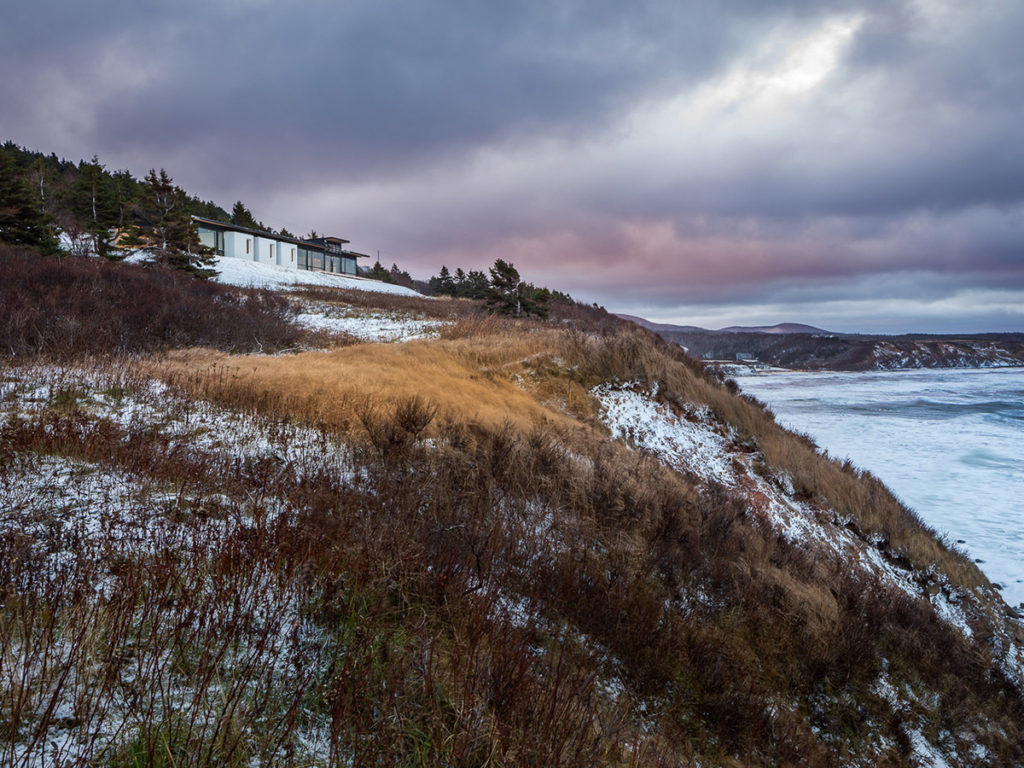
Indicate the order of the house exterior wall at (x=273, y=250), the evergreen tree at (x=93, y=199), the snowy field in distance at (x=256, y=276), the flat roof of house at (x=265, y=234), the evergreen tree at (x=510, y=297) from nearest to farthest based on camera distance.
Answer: the evergreen tree at (x=510, y=297)
the snowy field in distance at (x=256, y=276)
the evergreen tree at (x=93, y=199)
the flat roof of house at (x=265, y=234)
the house exterior wall at (x=273, y=250)

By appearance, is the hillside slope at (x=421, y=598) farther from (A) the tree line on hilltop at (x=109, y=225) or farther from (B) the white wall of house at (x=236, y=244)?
(B) the white wall of house at (x=236, y=244)

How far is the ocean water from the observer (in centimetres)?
1172

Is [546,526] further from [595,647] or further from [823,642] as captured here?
[823,642]


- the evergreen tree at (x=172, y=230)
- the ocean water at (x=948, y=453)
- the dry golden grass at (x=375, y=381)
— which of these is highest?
the evergreen tree at (x=172, y=230)

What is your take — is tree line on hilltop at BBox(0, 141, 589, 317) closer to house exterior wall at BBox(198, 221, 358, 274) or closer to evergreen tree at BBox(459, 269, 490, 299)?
house exterior wall at BBox(198, 221, 358, 274)

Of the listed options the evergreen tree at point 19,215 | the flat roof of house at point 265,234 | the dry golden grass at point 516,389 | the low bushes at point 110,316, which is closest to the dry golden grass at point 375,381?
the dry golden grass at point 516,389

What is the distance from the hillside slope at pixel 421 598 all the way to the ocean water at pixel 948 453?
120 inches

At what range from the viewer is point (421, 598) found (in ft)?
10.9

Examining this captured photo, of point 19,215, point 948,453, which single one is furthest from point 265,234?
point 948,453

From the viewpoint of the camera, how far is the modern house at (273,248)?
47.6m

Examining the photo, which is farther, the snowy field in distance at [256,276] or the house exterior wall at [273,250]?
the house exterior wall at [273,250]

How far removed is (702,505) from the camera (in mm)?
7316

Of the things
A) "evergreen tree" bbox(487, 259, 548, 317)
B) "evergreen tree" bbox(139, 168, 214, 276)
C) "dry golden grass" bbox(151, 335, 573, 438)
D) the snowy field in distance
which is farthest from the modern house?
"dry golden grass" bbox(151, 335, 573, 438)

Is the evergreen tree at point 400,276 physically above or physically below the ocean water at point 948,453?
above
